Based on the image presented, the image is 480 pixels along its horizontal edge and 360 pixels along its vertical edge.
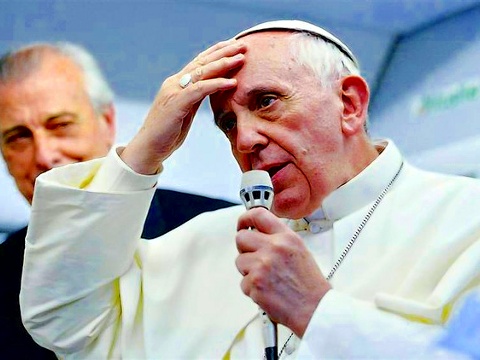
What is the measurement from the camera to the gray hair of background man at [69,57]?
3355 millimetres

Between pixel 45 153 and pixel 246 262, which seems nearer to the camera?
pixel 246 262

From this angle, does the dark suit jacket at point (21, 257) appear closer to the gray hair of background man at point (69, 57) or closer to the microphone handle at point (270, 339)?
the gray hair of background man at point (69, 57)

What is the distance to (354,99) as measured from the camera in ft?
8.36

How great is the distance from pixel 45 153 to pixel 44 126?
0.11 m

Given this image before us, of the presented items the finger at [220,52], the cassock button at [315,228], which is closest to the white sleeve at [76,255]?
the finger at [220,52]

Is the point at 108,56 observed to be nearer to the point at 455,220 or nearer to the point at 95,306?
the point at 95,306

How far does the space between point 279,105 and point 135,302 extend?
65cm

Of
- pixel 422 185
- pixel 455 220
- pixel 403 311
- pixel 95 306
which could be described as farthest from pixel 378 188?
pixel 95 306

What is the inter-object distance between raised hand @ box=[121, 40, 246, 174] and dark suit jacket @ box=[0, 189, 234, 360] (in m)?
0.79

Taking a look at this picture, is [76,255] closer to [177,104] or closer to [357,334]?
[177,104]

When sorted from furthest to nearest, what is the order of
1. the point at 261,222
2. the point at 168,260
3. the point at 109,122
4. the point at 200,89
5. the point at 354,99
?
the point at 109,122 → the point at 168,260 → the point at 354,99 → the point at 200,89 → the point at 261,222

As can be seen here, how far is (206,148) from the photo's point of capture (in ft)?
11.6

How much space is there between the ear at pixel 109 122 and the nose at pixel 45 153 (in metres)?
0.27

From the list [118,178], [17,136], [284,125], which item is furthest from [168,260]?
[17,136]
